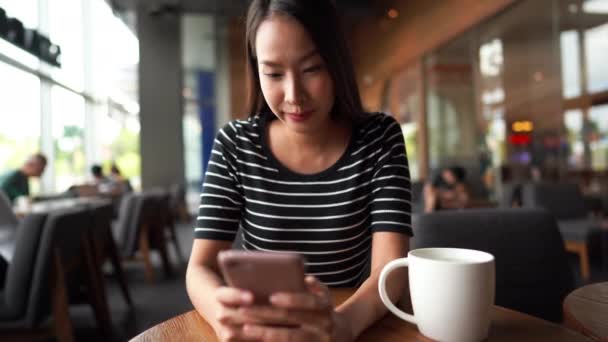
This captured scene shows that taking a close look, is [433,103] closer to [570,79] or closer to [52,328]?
[570,79]

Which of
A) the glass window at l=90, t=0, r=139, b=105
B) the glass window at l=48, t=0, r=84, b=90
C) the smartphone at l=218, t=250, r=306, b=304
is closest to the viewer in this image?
the smartphone at l=218, t=250, r=306, b=304

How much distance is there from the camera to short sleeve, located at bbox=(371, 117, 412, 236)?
928 mm

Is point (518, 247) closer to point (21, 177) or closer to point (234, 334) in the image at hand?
point (234, 334)

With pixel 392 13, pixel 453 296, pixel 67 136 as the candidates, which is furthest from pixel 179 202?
pixel 453 296

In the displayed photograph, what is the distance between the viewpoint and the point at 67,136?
7.25 meters

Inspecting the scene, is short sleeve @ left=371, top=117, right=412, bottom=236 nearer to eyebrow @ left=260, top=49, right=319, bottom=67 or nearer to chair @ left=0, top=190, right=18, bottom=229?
eyebrow @ left=260, top=49, right=319, bottom=67

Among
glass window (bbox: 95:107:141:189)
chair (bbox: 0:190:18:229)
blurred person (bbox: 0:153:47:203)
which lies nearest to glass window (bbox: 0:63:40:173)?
blurred person (bbox: 0:153:47:203)

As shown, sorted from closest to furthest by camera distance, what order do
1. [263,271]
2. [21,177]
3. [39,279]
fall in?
[263,271] < [39,279] < [21,177]

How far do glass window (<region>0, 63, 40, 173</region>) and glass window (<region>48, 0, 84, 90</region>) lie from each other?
1.87 feet

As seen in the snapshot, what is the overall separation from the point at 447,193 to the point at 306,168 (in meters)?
3.31

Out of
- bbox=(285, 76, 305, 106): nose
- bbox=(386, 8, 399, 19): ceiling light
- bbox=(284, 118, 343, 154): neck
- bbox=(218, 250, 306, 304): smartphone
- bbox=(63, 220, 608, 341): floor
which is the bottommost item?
bbox=(63, 220, 608, 341): floor

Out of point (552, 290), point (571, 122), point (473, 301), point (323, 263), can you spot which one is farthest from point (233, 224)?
point (571, 122)

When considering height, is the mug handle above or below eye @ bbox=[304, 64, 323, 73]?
below

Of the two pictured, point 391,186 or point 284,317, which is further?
point 391,186
